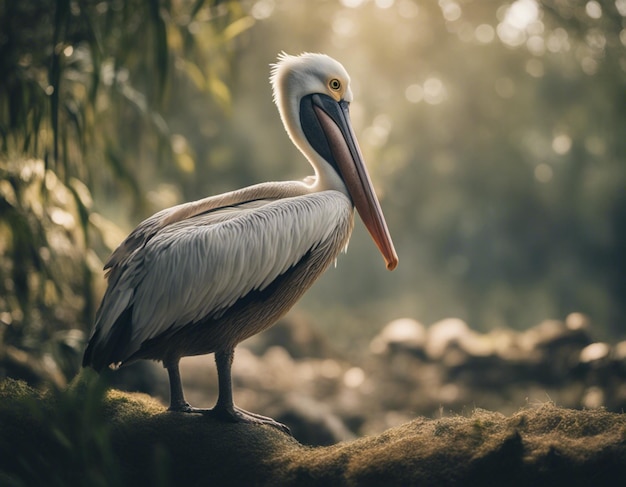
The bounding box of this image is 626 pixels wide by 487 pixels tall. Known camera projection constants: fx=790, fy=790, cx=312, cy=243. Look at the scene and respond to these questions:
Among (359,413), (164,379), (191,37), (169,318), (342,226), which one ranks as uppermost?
(191,37)

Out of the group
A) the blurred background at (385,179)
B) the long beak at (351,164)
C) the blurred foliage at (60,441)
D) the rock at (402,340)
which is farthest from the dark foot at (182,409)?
the rock at (402,340)

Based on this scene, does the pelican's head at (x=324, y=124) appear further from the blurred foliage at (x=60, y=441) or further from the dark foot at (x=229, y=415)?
the blurred foliage at (x=60, y=441)

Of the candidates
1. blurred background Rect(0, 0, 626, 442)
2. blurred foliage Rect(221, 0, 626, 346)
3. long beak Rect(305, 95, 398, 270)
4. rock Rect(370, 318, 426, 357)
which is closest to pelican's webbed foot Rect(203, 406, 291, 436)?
long beak Rect(305, 95, 398, 270)

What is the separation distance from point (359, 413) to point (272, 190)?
6034 millimetres

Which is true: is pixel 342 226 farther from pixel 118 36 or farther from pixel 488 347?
pixel 488 347

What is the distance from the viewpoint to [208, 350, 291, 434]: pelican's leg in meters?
3.34

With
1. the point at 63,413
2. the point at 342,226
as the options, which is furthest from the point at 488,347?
the point at 63,413

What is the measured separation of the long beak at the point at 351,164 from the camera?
12.4 ft

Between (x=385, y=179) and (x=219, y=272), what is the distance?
438 inches

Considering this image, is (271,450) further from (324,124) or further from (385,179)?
(385,179)

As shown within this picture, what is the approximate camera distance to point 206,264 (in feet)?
10.8

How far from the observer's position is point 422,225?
54.2ft

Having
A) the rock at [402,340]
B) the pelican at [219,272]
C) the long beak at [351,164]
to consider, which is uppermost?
the long beak at [351,164]

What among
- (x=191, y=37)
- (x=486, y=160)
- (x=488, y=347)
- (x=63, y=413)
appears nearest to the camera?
(x=63, y=413)
